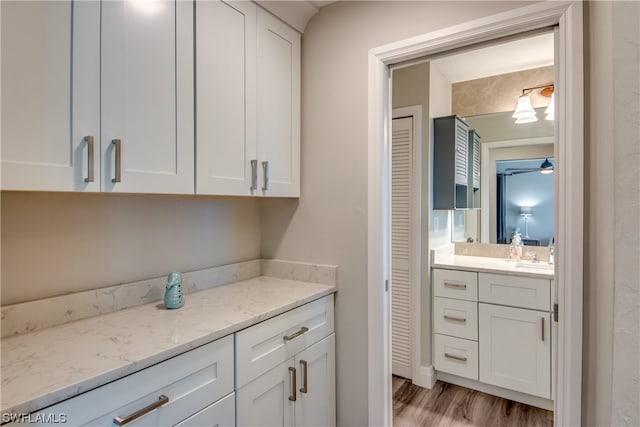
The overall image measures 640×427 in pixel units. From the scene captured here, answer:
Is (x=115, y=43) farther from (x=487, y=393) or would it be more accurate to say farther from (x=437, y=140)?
(x=487, y=393)

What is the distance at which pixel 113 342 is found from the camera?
105cm

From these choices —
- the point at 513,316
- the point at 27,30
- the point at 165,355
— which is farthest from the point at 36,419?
the point at 513,316

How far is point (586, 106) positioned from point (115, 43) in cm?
160

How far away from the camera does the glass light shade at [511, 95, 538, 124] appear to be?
2754 millimetres

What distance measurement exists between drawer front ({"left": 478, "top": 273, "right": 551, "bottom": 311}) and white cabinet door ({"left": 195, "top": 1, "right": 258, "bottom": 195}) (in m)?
1.77

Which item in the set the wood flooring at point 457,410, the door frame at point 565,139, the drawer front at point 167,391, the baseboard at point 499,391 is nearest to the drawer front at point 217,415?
the drawer front at point 167,391

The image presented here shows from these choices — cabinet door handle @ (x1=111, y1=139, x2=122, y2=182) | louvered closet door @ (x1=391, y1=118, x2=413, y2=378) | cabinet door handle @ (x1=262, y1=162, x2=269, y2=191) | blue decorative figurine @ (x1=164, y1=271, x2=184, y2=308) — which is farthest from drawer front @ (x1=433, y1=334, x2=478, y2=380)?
cabinet door handle @ (x1=111, y1=139, x2=122, y2=182)

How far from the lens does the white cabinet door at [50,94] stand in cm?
90

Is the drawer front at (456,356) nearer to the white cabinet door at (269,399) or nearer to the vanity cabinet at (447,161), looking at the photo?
the vanity cabinet at (447,161)

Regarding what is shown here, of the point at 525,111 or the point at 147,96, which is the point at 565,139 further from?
the point at 525,111

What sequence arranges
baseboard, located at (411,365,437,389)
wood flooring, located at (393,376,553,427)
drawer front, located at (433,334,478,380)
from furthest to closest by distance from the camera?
1. baseboard, located at (411,365,437,389)
2. drawer front, located at (433,334,478,380)
3. wood flooring, located at (393,376,553,427)

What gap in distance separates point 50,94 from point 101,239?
576mm

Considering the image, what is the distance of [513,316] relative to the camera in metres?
2.32

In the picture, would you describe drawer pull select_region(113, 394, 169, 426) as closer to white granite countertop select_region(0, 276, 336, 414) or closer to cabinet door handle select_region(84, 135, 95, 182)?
white granite countertop select_region(0, 276, 336, 414)
